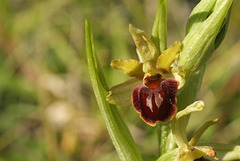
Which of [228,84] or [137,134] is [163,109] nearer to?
[137,134]

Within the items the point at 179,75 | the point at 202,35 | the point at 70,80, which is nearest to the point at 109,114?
the point at 179,75

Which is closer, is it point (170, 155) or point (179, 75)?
point (179, 75)

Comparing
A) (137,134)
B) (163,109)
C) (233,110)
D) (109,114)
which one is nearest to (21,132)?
(137,134)

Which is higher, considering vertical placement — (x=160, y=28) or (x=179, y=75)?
(x=160, y=28)

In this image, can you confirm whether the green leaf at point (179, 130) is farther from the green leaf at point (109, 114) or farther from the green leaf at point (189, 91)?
the green leaf at point (109, 114)

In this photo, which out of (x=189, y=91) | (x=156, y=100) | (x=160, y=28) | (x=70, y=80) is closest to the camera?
(x=156, y=100)

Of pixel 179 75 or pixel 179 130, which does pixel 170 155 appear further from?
pixel 179 75

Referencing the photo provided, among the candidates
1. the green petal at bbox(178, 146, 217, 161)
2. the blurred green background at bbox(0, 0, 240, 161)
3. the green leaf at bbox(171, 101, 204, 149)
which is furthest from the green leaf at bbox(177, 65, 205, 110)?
the blurred green background at bbox(0, 0, 240, 161)
